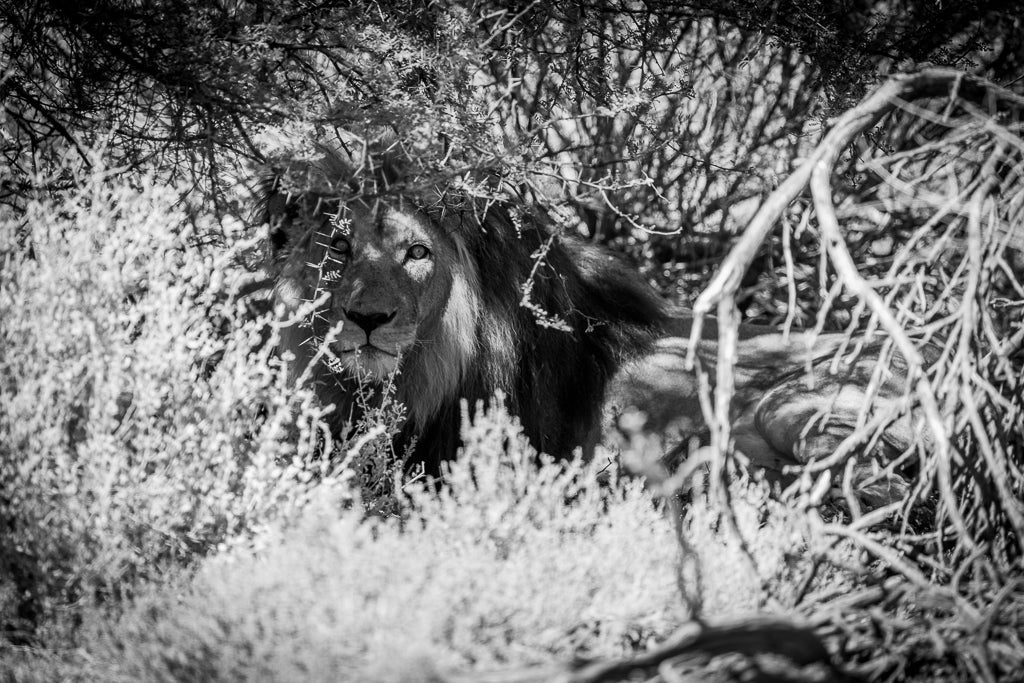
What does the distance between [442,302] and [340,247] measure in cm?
51

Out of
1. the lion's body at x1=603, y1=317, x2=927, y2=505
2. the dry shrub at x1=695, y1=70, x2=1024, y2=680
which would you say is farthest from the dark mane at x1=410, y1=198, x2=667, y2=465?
the dry shrub at x1=695, y1=70, x2=1024, y2=680

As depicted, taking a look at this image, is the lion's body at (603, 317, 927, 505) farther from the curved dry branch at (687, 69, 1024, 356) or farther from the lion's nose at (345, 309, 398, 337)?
the curved dry branch at (687, 69, 1024, 356)

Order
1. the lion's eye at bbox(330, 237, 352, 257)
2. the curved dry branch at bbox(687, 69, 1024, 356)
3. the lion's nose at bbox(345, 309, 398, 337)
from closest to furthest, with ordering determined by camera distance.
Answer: the curved dry branch at bbox(687, 69, 1024, 356) → the lion's nose at bbox(345, 309, 398, 337) → the lion's eye at bbox(330, 237, 352, 257)

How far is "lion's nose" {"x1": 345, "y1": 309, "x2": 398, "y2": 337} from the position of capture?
153 inches

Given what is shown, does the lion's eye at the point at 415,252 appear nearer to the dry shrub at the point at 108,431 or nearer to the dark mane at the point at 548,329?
the dark mane at the point at 548,329

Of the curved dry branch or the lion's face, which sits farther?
the lion's face

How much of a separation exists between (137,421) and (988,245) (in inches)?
111

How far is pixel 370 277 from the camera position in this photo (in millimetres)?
4004

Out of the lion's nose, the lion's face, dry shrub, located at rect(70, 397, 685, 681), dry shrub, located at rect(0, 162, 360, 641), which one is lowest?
dry shrub, located at rect(70, 397, 685, 681)

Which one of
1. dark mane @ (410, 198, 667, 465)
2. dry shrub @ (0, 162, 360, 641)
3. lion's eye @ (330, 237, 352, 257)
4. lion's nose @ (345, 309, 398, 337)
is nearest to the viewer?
dry shrub @ (0, 162, 360, 641)

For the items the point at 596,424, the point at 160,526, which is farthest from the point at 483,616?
the point at 596,424

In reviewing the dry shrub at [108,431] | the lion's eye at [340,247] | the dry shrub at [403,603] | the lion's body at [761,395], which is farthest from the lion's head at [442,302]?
the dry shrub at [403,603]

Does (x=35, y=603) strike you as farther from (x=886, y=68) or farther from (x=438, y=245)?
(x=886, y=68)

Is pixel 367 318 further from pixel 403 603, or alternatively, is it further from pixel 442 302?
pixel 403 603
